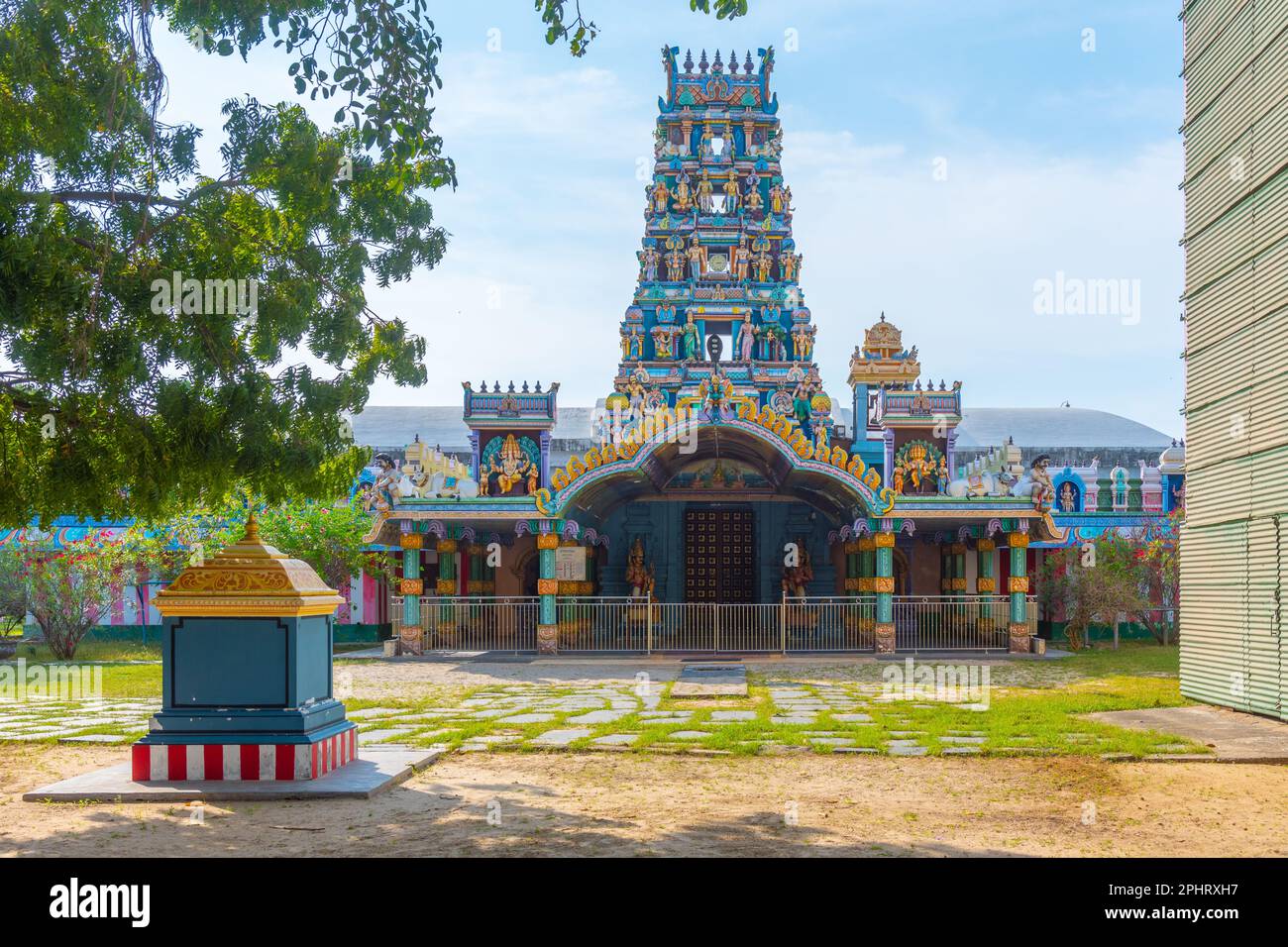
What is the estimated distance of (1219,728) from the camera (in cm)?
1143

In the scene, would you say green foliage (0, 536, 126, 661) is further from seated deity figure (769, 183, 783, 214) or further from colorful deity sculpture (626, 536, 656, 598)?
seated deity figure (769, 183, 783, 214)

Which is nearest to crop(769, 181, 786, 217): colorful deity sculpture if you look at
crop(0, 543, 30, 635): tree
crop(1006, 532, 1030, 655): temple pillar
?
crop(1006, 532, 1030, 655): temple pillar

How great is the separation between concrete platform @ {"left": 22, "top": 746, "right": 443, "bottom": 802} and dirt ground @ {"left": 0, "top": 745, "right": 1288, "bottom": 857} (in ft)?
0.38

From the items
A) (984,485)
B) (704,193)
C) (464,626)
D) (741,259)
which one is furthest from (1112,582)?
(704,193)

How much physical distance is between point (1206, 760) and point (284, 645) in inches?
296

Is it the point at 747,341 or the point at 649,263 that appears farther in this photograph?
the point at 649,263

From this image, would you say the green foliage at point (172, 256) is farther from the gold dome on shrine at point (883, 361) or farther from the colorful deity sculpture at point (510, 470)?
the gold dome on shrine at point (883, 361)

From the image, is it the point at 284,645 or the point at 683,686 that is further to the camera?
the point at 683,686

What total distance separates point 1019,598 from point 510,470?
1064 centimetres

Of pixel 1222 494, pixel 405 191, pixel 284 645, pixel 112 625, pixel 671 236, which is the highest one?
pixel 671 236

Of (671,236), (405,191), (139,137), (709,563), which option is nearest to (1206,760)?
(405,191)

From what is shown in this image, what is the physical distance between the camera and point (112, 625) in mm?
28969

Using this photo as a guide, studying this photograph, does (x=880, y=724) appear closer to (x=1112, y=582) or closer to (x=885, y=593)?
(x=885, y=593)
